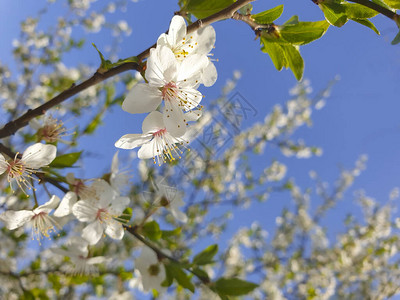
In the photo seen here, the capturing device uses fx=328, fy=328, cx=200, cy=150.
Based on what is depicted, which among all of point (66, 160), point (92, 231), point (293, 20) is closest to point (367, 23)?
point (293, 20)

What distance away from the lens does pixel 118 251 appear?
2.87 m

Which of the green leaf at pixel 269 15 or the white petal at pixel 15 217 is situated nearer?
the green leaf at pixel 269 15

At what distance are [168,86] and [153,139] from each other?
0.65 feet

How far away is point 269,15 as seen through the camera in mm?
715

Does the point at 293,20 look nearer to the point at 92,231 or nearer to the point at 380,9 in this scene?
the point at 380,9

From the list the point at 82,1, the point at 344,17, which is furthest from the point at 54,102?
the point at 82,1

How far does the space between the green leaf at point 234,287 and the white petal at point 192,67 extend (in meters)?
0.67

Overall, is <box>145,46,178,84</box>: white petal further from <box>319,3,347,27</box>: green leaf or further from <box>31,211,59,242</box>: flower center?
<box>31,211,59,242</box>: flower center

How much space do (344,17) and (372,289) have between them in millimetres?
4224

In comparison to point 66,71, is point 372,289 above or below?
below

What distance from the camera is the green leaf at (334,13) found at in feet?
2.09

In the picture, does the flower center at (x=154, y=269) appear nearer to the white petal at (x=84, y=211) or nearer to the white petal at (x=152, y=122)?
the white petal at (x=84, y=211)

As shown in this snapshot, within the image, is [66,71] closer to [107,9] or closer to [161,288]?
[107,9]

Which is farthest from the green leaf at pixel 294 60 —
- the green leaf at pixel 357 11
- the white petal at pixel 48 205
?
the white petal at pixel 48 205
